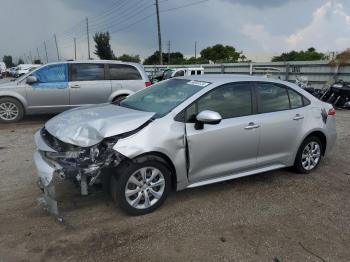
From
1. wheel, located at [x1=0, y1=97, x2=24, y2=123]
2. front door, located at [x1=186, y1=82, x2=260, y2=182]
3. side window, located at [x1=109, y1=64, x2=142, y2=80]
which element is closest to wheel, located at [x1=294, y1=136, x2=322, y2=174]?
front door, located at [x1=186, y1=82, x2=260, y2=182]

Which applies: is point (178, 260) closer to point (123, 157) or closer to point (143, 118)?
point (123, 157)

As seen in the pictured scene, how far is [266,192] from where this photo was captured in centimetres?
482

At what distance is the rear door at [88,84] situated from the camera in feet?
31.7

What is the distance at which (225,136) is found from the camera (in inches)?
173

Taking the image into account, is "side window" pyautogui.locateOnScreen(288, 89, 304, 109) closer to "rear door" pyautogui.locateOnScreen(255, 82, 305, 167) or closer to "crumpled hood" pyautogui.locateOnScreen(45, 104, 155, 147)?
"rear door" pyautogui.locateOnScreen(255, 82, 305, 167)

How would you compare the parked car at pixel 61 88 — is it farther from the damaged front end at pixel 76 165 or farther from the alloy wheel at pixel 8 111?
the damaged front end at pixel 76 165

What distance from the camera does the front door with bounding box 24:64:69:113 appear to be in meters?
9.40

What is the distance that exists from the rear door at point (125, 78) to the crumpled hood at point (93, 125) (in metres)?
5.64

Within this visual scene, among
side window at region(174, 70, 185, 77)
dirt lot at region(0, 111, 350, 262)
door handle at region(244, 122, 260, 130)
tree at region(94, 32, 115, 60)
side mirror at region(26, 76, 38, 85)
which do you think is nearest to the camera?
dirt lot at region(0, 111, 350, 262)

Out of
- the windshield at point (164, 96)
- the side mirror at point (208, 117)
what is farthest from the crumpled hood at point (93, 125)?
the side mirror at point (208, 117)

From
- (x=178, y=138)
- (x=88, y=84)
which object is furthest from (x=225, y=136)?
(x=88, y=84)

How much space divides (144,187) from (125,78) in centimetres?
666

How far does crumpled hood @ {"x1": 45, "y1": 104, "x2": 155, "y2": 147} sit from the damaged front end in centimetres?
7

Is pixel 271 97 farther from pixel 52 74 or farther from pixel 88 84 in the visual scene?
pixel 52 74
